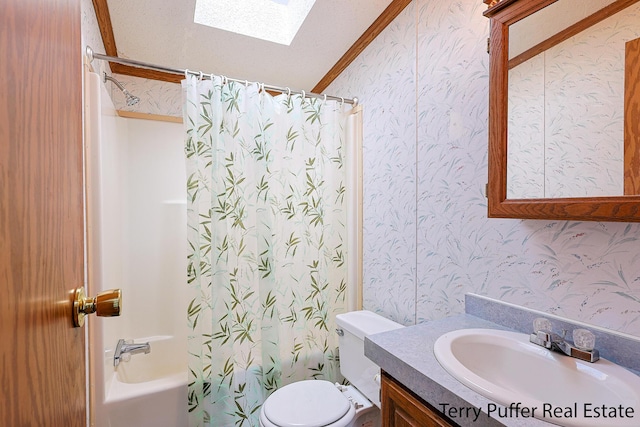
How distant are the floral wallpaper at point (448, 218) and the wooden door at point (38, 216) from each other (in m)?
1.26

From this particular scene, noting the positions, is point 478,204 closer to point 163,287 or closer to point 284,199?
point 284,199

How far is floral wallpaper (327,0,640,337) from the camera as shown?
2.92 ft

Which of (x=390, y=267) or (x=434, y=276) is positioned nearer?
(x=434, y=276)

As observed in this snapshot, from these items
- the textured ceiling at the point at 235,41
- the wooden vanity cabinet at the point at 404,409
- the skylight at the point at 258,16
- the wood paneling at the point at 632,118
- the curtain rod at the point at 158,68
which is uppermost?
the skylight at the point at 258,16

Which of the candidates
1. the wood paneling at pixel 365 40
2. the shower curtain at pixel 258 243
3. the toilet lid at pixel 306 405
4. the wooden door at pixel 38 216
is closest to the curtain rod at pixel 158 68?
the shower curtain at pixel 258 243

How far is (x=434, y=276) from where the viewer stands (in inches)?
54.6

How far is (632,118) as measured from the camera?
2.48 feet

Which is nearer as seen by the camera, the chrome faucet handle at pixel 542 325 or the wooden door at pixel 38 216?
the wooden door at pixel 38 216

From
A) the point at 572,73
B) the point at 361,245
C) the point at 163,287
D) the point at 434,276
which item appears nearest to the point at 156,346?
the point at 163,287

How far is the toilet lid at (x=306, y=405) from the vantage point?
1247 millimetres

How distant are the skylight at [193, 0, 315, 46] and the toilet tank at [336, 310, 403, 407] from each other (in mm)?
1623

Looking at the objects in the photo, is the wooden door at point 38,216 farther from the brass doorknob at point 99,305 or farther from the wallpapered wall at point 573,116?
→ the wallpapered wall at point 573,116

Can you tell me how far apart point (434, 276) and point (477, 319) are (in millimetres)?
264

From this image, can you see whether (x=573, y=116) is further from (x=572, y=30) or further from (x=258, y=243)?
(x=258, y=243)
